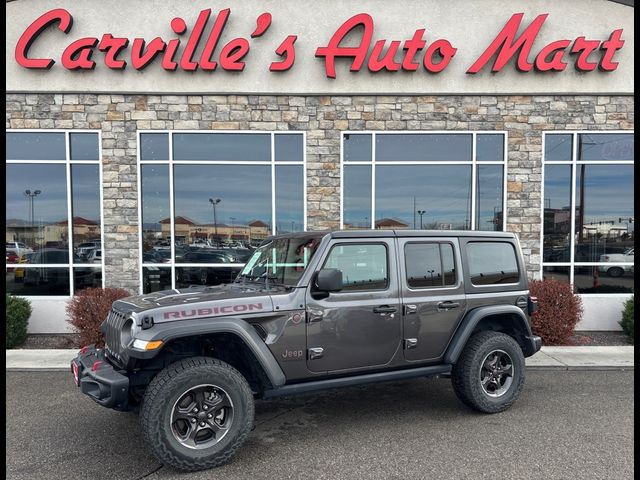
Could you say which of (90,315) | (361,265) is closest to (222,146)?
(90,315)

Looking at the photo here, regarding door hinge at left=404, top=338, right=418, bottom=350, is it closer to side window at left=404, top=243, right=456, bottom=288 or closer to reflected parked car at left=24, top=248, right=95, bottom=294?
side window at left=404, top=243, right=456, bottom=288

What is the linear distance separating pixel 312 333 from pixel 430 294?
4.31 ft

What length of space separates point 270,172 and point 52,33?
16.1 feet

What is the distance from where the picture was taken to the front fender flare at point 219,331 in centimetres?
348

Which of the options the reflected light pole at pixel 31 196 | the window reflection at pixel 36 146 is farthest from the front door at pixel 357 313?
the reflected light pole at pixel 31 196

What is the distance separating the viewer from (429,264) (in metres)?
4.57

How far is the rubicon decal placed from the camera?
3.61 metres

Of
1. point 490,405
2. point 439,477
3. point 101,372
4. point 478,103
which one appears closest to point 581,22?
point 478,103

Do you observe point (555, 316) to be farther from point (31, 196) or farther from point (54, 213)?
point (31, 196)

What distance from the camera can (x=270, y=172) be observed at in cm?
895

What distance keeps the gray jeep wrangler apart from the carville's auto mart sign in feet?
16.6

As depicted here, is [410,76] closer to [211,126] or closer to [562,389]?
[211,126]

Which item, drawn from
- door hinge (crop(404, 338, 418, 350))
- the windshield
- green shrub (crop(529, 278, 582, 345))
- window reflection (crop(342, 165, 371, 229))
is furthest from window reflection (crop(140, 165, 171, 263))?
green shrub (crop(529, 278, 582, 345))

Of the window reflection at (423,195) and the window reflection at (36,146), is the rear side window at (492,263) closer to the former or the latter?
the window reflection at (423,195)
